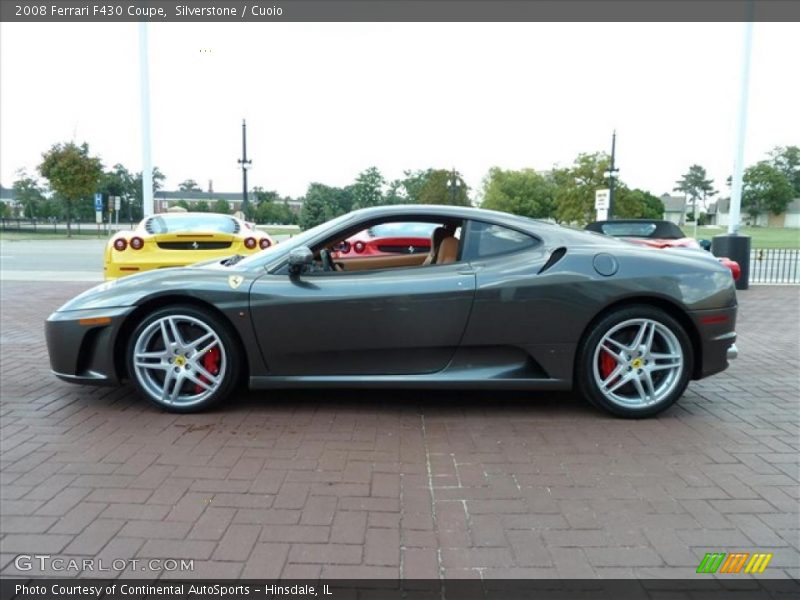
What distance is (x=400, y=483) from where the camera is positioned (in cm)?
296

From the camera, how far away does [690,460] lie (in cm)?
328

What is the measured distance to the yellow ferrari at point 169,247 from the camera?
685 cm

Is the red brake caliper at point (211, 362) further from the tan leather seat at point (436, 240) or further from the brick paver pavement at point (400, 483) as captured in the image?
the tan leather seat at point (436, 240)

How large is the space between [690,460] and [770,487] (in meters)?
0.40

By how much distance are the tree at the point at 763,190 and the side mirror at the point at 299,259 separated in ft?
36.0

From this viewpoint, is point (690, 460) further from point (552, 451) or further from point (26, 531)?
point (26, 531)

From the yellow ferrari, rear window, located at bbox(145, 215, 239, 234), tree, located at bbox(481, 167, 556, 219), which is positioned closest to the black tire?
the yellow ferrari

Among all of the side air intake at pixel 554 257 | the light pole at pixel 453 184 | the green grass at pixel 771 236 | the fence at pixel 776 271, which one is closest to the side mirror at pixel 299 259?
the side air intake at pixel 554 257

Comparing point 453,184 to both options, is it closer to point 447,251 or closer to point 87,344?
point 447,251

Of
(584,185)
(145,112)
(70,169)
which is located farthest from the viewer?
(584,185)

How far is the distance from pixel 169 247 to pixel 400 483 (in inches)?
201

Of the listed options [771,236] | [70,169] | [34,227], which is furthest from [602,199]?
[34,227]

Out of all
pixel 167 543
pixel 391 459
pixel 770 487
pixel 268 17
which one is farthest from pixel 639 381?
pixel 268 17

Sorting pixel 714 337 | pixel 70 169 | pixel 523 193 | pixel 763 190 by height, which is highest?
pixel 523 193
